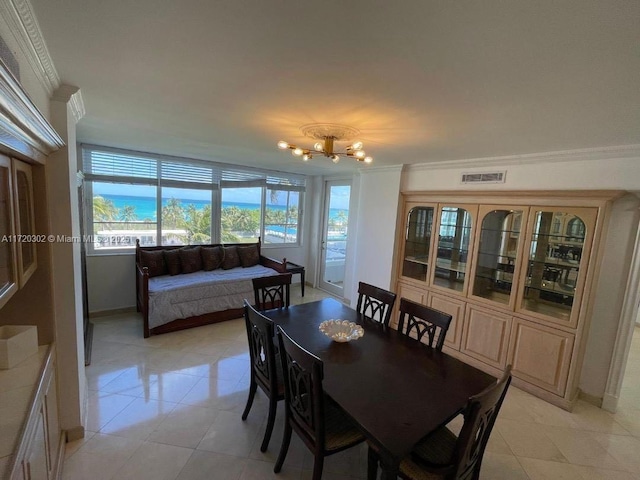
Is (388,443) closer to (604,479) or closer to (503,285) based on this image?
(604,479)

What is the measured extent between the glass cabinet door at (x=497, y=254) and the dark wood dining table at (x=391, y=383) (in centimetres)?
159

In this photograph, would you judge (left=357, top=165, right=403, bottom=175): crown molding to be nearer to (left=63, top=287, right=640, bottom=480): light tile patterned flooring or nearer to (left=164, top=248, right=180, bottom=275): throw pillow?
(left=63, top=287, right=640, bottom=480): light tile patterned flooring

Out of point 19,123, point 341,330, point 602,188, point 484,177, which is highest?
point 484,177

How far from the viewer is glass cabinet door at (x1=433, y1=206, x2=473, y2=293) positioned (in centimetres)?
343

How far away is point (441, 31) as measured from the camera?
1.03 metres

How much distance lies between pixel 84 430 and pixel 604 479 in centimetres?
360

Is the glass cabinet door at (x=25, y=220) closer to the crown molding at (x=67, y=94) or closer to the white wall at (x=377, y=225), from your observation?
the crown molding at (x=67, y=94)

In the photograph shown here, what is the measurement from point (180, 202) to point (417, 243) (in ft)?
12.1

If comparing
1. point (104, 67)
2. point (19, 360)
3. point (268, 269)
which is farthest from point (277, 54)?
point (268, 269)

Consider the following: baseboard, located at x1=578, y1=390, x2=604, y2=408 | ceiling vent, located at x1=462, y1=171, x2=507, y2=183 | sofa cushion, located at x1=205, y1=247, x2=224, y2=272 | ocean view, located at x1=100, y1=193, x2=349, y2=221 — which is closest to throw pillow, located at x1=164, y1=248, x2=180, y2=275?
sofa cushion, located at x1=205, y1=247, x2=224, y2=272

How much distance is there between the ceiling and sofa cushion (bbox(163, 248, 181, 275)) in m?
2.27

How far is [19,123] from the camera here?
0.93 m

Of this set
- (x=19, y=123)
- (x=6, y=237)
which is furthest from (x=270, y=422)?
(x=19, y=123)

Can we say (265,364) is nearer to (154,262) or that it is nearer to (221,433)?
(221,433)
